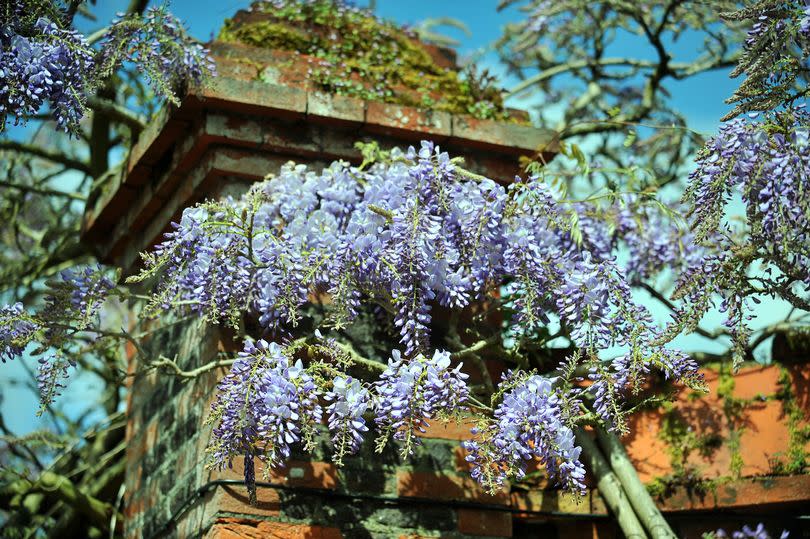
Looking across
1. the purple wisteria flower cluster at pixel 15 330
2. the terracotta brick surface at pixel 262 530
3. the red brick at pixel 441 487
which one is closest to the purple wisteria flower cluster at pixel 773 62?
the red brick at pixel 441 487

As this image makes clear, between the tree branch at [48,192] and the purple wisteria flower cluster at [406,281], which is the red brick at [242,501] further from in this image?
the tree branch at [48,192]

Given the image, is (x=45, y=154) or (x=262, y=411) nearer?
(x=262, y=411)

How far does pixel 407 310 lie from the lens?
13.0 feet

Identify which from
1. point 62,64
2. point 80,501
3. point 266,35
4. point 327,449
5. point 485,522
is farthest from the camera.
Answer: point 80,501

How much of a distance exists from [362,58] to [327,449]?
179cm

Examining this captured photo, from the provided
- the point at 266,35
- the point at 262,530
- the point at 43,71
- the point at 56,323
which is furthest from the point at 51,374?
the point at 266,35

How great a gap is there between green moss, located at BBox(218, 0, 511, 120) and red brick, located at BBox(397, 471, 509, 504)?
1.56m

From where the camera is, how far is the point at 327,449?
416 centimetres

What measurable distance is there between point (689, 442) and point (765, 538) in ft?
2.12

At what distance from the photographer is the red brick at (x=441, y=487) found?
421 cm

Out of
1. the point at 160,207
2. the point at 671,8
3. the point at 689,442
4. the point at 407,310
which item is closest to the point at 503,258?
the point at 407,310

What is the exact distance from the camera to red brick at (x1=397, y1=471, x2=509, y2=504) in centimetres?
421

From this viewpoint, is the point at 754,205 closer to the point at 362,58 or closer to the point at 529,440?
the point at 529,440

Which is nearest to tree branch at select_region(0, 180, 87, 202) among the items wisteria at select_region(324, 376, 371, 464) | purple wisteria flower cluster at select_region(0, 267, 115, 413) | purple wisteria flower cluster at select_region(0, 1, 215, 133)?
purple wisteria flower cluster at select_region(0, 1, 215, 133)
